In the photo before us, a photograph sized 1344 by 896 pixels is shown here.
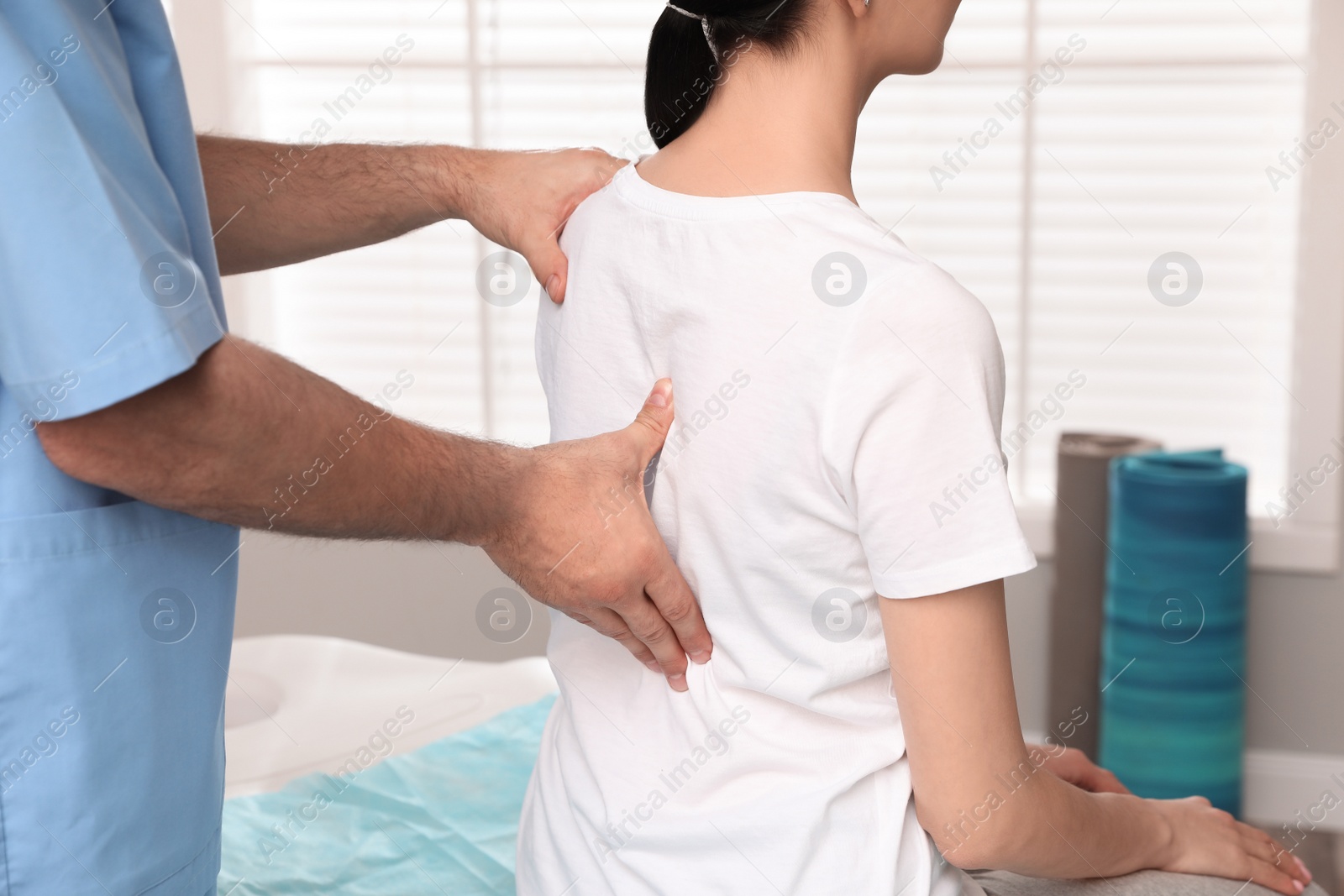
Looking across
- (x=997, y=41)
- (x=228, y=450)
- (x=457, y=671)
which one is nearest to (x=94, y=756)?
(x=228, y=450)

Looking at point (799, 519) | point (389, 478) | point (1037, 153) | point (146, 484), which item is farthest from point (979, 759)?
point (1037, 153)

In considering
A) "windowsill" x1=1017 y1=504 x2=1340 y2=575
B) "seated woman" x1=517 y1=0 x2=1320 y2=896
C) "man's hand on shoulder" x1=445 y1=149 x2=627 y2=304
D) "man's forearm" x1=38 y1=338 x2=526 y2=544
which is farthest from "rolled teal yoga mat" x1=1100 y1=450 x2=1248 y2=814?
"man's forearm" x1=38 y1=338 x2=526 y2=544

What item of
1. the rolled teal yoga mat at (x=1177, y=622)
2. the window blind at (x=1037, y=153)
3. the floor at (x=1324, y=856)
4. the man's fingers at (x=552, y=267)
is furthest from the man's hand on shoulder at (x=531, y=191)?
the floor at (x=1324, y=856)

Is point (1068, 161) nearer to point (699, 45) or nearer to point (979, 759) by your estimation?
point (699, 45)

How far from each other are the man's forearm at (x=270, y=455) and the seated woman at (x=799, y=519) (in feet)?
0.41

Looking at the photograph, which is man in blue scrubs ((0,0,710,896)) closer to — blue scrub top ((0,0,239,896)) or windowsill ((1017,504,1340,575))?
blue scrub top ((0,0,239,896))

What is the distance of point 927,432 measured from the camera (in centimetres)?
72

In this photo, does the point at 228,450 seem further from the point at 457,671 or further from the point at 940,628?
the point at 457,671

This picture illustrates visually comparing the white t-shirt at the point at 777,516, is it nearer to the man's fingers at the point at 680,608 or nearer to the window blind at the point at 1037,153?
the man's fingers at the point at 680,608

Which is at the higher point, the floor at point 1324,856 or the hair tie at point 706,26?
the hair tie at point 706,26

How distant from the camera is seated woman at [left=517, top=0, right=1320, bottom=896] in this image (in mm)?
731

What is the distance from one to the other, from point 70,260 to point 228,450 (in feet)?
0.42

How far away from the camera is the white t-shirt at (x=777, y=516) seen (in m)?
0.73

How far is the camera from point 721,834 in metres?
0.82
